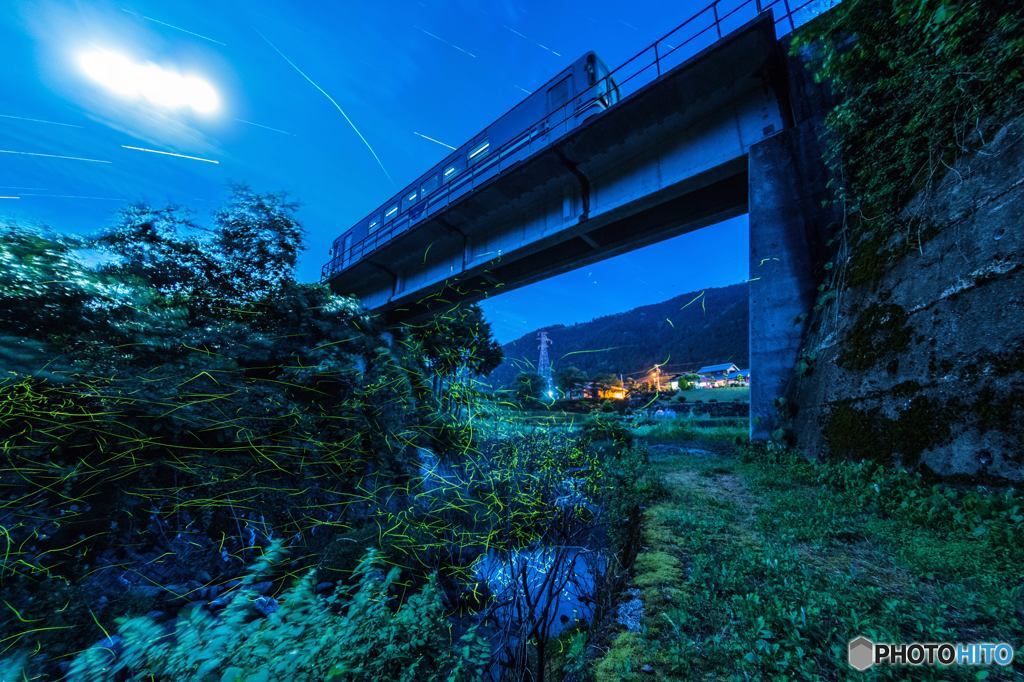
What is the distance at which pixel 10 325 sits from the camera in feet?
13.2

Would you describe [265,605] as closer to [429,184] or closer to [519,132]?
[519,132]

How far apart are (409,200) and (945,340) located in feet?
67.5

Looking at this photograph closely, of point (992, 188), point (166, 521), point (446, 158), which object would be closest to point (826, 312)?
point (992, 188)

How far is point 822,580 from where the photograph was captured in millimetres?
2699

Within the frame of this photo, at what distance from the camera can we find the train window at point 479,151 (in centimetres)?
1498

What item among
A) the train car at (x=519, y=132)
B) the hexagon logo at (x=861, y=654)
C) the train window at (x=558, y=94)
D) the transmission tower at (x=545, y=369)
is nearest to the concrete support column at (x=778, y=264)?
the transmission tower at (x=545, y=369)

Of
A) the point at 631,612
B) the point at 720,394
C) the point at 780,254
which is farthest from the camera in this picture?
the point at 720,394

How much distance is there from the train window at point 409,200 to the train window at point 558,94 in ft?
29.4

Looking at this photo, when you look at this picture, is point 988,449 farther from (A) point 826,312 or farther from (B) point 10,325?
(B) point 10,325

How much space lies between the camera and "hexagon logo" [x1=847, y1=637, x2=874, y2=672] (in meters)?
1.86

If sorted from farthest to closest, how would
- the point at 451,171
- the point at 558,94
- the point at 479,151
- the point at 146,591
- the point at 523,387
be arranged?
the point at 451,171 < the point at 479,151 < the point at 558,94 < the point at 523,387 < the point at 146,591

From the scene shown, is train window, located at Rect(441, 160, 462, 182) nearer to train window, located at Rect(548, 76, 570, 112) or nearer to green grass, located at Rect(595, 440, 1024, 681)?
train window, located at Rect(548, 76, 570, 112)

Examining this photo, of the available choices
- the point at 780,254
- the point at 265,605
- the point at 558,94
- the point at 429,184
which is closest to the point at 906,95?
the point at 780,254

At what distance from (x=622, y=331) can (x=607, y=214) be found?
293ft
